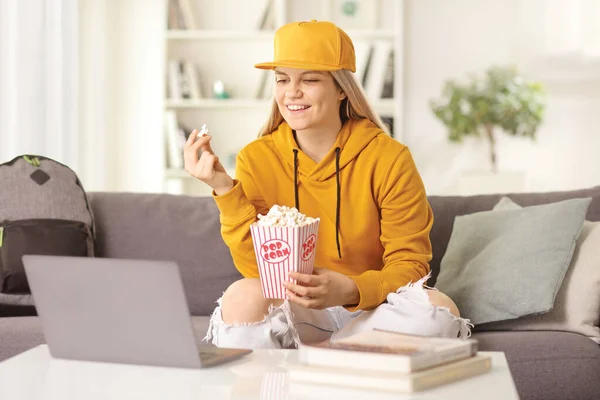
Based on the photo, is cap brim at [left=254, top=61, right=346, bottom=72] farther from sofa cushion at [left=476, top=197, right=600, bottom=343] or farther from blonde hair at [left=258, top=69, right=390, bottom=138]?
sofa cushion at [left=476, top=197, right=600, bottom=343]

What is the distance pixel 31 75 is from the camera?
438 cm

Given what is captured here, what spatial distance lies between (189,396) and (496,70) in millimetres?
4262

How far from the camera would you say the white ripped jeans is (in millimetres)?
2029

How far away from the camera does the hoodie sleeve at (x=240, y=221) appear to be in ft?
7.18

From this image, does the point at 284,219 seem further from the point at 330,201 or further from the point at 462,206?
the point at 462,206

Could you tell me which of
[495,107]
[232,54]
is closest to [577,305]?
[495,107]

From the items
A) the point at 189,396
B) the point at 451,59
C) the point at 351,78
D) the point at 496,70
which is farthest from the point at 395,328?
the point at 451,59

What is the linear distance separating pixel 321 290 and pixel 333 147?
0.58 m

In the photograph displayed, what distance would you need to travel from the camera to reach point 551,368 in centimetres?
228

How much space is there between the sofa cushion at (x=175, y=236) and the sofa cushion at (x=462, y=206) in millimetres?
601

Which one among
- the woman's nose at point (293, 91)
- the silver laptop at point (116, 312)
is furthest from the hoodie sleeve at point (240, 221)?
the silver laptop at point (116, 312)

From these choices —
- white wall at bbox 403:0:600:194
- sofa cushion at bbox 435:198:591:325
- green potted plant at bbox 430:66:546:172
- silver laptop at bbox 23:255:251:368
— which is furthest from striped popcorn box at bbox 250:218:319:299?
white wall at bbox 403:0:600:194

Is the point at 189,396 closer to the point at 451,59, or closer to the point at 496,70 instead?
the point at 496,70

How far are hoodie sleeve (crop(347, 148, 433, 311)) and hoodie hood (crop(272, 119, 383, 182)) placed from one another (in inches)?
4.1
